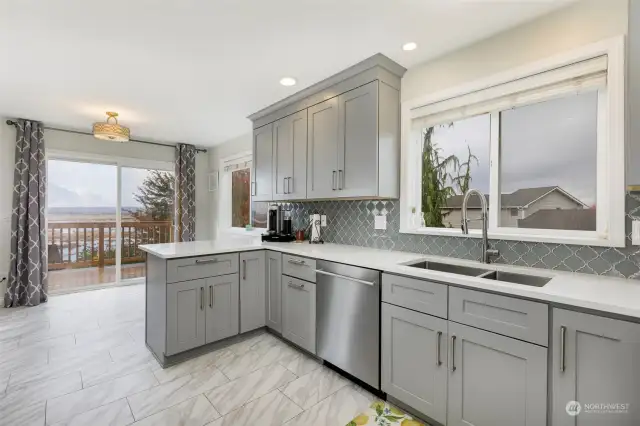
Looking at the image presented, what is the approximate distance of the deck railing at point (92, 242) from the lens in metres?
4.76

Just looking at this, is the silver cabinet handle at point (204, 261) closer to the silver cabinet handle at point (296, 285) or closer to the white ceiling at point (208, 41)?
the silver cabinet handle at point (296, 285)

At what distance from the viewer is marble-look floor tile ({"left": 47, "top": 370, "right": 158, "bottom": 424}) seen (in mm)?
1811

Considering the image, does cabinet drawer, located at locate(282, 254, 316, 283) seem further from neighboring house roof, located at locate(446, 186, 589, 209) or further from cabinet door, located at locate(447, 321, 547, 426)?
neighboring house roof, located at locate(446, 186, 589, 209)

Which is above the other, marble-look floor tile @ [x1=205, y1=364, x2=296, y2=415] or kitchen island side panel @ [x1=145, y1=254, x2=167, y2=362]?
kitchen island side panel @ [x1=145, y1=254, x2=167, y2=362]

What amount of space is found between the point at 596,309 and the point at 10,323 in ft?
16.1

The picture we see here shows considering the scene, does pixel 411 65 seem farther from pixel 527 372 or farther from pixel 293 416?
pixel 293 416

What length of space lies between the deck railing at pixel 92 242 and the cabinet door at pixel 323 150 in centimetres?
379

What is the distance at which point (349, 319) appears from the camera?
2094 mm

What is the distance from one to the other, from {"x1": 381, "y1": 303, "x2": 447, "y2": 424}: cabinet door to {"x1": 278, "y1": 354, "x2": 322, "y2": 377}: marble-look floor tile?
2.15 ft

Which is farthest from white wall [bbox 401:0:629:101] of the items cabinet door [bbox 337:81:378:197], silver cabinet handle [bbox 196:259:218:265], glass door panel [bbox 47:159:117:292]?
glass door panel [bbox 47:159:117:292]

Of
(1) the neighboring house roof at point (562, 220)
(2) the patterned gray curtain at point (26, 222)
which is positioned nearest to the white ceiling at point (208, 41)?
(2) the patterned gray curtain at point (26, 222)

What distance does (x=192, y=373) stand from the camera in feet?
7.39

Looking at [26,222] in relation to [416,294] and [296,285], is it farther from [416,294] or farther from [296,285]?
[416,294]

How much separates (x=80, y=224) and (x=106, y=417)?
4.17 metres
